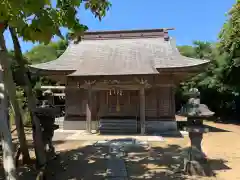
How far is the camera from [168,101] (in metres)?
14.9

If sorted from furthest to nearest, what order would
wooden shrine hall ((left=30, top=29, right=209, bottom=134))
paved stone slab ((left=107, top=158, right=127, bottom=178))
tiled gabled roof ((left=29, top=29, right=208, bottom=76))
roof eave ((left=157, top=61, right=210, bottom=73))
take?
tiled gabled roof ((left=29, top=29, right=208, bottom=76))
wooden shrine hall ((left=30, top=29, right=209, bottom=134))
roof eave ((left=157, top=61, right=210, bottom=73))
paved stone slab ((left=107, top=158, right=127, bottom=178))

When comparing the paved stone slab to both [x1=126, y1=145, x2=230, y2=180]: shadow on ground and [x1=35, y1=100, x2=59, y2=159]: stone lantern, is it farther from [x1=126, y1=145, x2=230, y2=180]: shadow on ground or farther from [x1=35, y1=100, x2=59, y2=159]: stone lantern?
[x1=35, y1=100, x2=59, y2=159]: stone lantern

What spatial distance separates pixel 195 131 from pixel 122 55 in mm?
9923

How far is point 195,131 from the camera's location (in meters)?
6.83

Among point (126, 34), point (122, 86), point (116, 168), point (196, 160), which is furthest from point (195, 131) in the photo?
point (126, 34)

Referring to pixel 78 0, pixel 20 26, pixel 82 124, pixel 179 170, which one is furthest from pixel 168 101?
pixel 20 26

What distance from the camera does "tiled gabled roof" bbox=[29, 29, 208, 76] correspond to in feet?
45.6

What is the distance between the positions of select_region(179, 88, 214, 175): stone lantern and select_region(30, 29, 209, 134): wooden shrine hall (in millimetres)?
6081

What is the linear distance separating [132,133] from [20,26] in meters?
12.2

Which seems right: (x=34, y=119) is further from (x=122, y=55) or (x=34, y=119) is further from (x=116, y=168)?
(x=122, y=55)

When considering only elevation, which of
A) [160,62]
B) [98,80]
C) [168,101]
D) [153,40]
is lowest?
→ [168,101]

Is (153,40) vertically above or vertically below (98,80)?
above

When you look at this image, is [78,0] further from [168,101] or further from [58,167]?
[168,101]

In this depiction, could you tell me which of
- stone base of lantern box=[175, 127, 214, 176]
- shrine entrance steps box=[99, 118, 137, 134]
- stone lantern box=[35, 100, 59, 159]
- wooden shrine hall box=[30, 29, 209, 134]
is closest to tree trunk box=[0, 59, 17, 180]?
stone lantern box=[35, 100, 59, 159]
